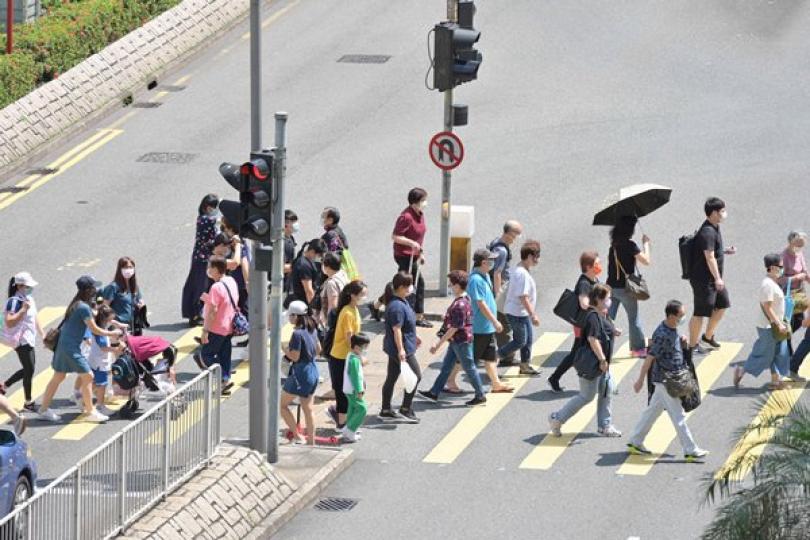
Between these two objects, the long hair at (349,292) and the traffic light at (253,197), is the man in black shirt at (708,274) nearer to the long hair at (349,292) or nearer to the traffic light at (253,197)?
the long hair at (349,292)

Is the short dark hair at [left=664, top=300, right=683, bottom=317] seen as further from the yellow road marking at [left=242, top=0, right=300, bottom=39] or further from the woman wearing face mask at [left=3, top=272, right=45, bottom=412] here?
the yellow road marking at [left=242, top=0, right=300, bottom=39]

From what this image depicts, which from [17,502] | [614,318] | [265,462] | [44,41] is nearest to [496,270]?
[614,318]

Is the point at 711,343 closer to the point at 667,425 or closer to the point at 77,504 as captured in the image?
the point at 667,425

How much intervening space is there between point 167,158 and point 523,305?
1030 centimetres

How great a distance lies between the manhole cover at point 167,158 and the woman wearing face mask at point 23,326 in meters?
9.86

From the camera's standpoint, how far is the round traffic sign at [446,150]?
1032 inches

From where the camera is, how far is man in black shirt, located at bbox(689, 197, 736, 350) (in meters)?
24.4

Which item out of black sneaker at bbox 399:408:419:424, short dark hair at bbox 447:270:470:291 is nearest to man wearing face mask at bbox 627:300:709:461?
short dark hair at bbox 447:270:470:291

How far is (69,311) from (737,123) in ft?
49.1

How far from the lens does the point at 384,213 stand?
29625mm

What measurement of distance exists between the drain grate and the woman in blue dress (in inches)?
134

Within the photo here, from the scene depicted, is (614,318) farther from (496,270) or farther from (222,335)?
(222,335)

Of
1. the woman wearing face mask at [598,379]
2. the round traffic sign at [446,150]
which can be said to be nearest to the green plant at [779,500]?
the woman wearing face mask at [598,379]

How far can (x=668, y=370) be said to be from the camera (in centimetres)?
2081
